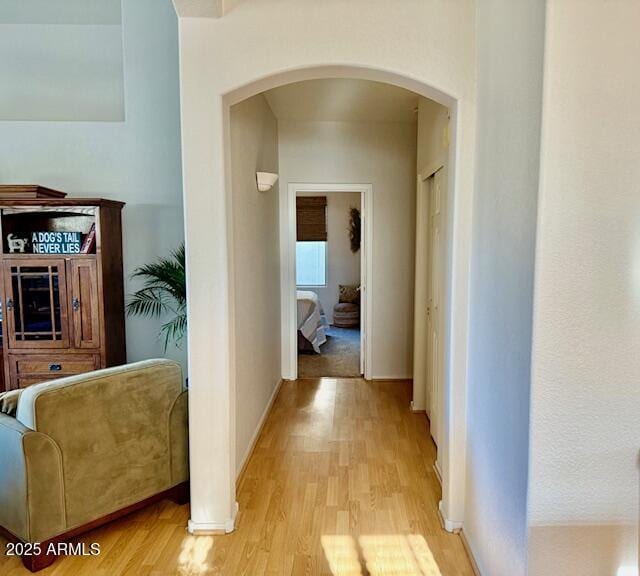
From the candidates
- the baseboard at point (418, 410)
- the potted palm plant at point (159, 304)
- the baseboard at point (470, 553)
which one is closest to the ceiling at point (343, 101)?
the potted palm plant at point (159, 304)

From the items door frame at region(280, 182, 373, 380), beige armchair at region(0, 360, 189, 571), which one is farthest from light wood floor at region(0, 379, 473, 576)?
door frame at region(280, 182, 373, 380)

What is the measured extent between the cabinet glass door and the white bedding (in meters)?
3.24

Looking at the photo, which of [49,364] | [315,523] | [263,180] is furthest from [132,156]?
[315,523]

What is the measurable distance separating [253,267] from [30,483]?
189 centimetres

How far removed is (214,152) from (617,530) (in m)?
2.15

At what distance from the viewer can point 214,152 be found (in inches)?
88.1

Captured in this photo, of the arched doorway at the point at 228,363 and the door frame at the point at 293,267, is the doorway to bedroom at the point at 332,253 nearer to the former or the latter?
the door frame at the point at 293,267

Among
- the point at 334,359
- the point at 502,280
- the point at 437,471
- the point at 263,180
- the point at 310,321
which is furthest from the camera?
the point at 310,321

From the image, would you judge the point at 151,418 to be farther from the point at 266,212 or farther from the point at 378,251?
the point at 378,251

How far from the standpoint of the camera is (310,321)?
645cm

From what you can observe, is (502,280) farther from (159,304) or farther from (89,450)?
(159,304)

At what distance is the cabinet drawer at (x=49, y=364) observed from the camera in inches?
139

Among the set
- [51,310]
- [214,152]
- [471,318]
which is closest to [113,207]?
[51,310]

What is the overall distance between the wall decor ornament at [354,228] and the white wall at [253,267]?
13.0 feet
